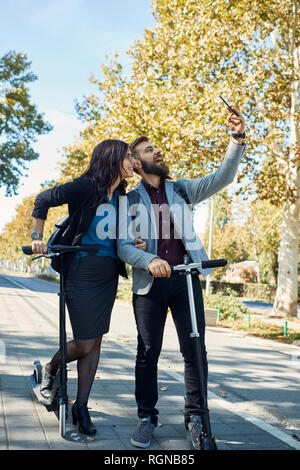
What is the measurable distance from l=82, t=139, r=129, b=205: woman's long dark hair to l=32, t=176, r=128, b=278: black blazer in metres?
0.09

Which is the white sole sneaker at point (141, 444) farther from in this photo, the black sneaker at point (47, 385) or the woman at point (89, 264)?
the black sneaker at point (47, 385)

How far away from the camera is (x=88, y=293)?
3400 mm

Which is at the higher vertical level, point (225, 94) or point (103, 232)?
point (225, 94)

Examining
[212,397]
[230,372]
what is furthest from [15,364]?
[230,372]

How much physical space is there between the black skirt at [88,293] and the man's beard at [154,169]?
0.74 meters

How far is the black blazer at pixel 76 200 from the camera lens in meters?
3.42

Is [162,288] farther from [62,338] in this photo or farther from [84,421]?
[84,421]

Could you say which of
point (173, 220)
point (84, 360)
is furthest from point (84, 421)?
point (173, 220)

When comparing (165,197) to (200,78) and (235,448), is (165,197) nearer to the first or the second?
(235,448)

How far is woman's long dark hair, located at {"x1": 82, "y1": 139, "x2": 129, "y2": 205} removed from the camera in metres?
3.54

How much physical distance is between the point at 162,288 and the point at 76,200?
881 mm

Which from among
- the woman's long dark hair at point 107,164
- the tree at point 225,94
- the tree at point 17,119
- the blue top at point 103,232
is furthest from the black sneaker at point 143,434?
the tree at point 17,119

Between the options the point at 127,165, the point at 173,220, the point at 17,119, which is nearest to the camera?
the point at 173,220

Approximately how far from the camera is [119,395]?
461cm
